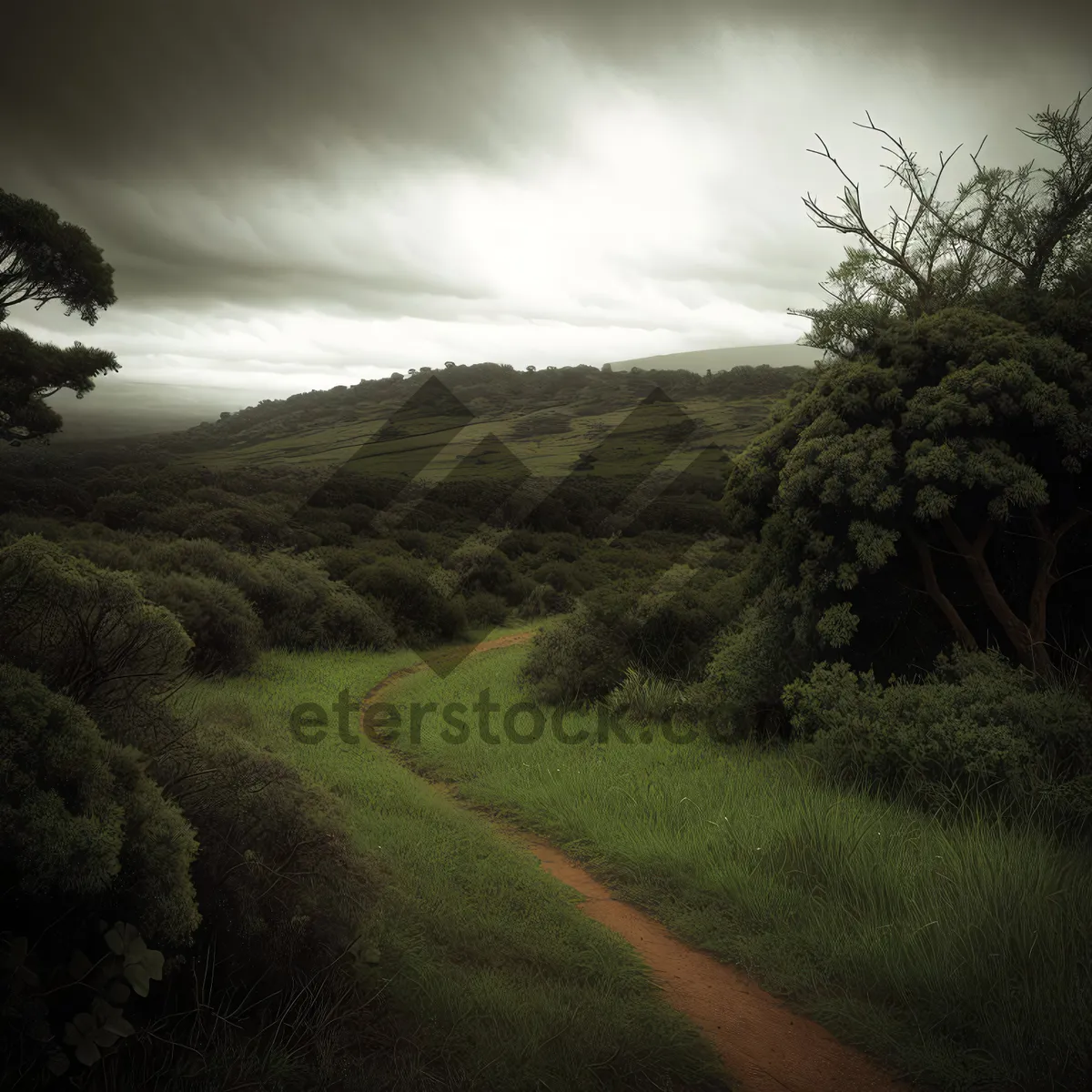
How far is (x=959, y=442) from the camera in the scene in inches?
282

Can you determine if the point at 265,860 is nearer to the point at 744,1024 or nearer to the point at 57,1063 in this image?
the point at 57,1063

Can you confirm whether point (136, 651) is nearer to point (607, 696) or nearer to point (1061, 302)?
point (607, 696)

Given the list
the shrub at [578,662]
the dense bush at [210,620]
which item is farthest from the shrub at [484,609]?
the dense bush at [210,620]

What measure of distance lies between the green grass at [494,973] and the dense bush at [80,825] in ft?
3.86

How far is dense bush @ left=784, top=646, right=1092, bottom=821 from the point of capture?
593 cm

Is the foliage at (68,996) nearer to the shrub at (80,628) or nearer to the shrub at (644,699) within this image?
the shrub at (80,628)

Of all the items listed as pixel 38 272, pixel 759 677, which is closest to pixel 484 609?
pixel 759 677

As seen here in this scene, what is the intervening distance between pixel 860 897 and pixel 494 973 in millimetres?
2559

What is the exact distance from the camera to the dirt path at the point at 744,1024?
369cm

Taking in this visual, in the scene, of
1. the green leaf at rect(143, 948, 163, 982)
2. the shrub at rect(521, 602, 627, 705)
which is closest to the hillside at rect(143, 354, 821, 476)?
the shrub at rect(521, 602, 627, 705)

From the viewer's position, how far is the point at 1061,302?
764cm

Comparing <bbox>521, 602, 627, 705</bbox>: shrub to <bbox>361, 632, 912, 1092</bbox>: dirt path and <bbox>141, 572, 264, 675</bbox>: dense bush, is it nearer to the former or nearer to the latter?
<bbox>141, 572, 264, 675</bbox>: dense bush

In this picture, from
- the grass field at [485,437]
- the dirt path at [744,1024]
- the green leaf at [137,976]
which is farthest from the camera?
the grass field at [485,437]

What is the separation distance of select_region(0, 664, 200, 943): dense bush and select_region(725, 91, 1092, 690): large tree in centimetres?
629
